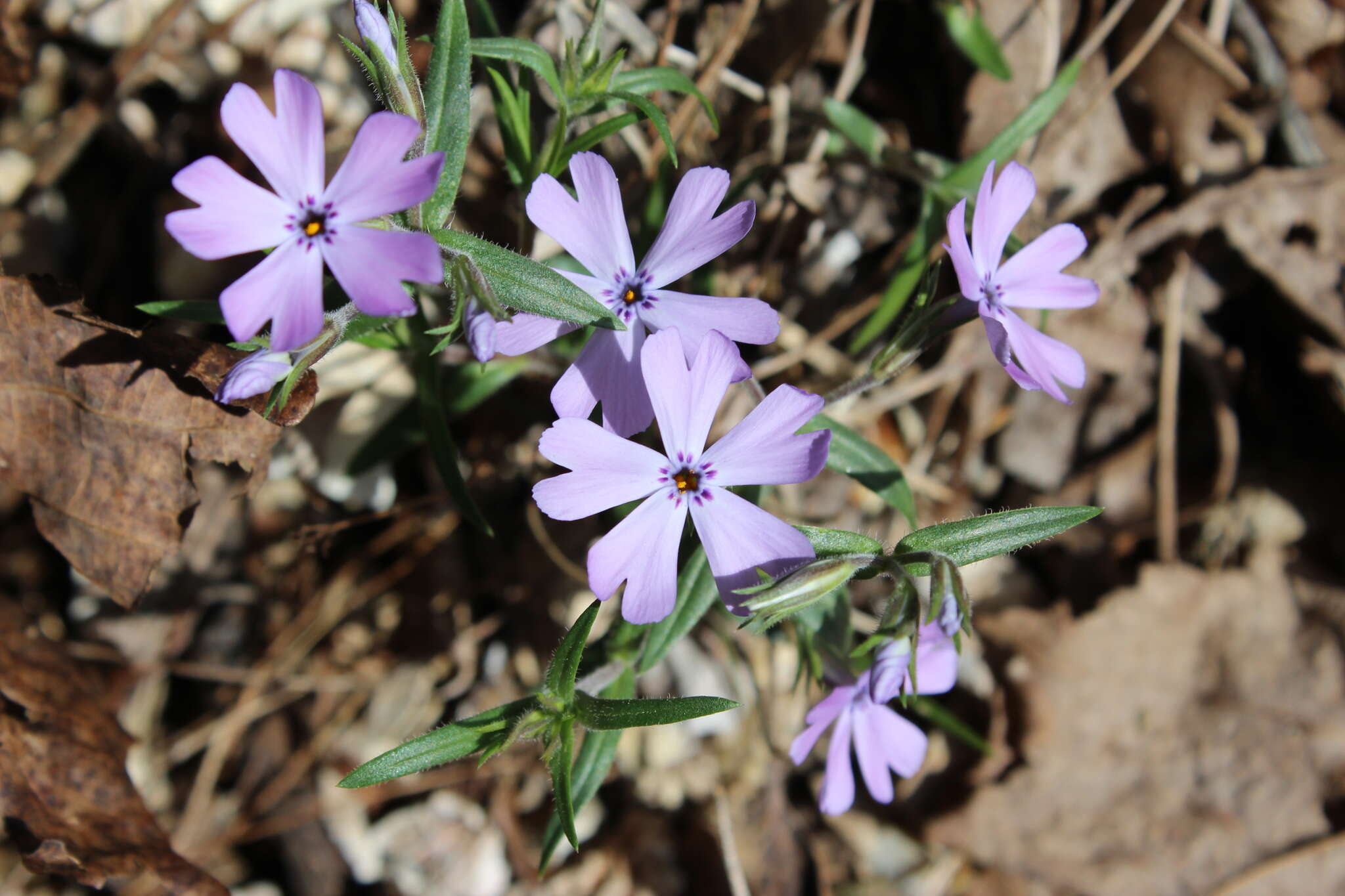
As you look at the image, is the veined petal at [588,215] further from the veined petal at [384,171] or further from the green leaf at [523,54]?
the green leaf at [523,54]

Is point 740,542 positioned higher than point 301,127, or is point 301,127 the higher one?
point 301,127

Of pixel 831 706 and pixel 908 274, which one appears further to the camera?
pixel 908 274

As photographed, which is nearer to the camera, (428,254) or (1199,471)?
(428,254)

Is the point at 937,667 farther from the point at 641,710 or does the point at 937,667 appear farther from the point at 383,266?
the point at 383,266

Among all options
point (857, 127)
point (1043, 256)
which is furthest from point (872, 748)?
point (857, 127)

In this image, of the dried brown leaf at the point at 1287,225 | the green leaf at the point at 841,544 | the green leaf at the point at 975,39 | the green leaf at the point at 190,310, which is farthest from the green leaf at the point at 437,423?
the dried brown leaf at the point at 1287,225

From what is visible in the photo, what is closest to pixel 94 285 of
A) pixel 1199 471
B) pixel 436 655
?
pixel 436 655

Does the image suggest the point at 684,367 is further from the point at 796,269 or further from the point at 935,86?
the point at 935,86
